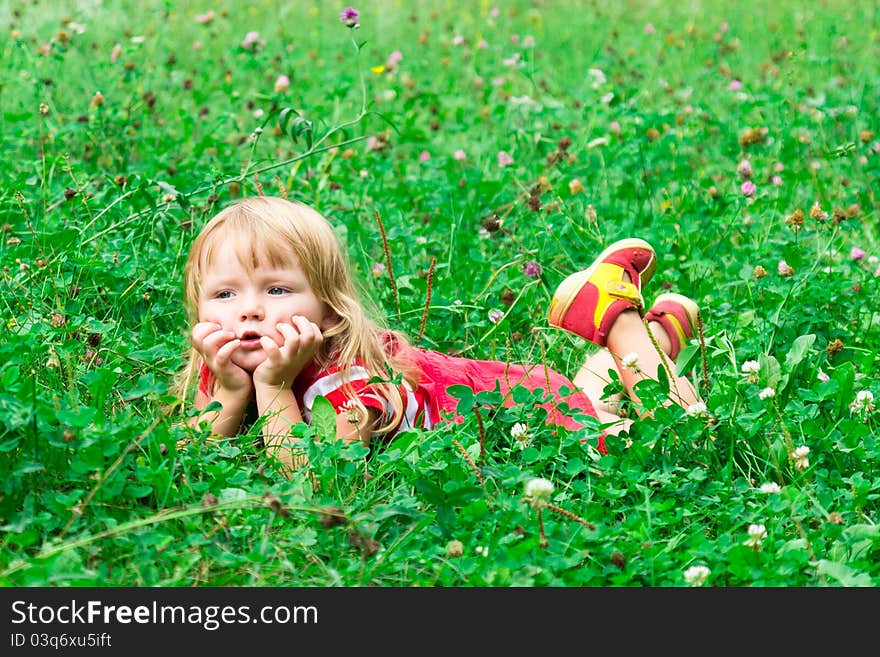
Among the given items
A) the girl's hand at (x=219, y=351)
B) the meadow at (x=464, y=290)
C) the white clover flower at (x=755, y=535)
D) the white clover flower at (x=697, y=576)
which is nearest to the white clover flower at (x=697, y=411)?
the meadow at (x=464, y=290)

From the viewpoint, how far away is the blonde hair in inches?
125

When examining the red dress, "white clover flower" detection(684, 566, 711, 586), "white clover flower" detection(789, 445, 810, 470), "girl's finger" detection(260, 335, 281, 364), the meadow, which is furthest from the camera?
the red dress

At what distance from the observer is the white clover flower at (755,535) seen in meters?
2.43

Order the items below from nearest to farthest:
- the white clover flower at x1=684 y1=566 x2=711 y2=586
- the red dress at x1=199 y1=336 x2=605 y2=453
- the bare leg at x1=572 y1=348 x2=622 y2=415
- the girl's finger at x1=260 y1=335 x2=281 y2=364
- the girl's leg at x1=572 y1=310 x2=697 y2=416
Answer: the white clover flower at x1=684 y1=566 x2=711 y2=586 → the girl's finger at x1=260 y1=335 x2=281 y2=364 → the red dress at x1=199 y1=336 x2=605 y2=453 → the girl's leg at x1=572 y1=310 x2=697 y2=416 → the bare leg at x1=572 y1=348 x2=622 y2=415

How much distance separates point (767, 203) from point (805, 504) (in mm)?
2002

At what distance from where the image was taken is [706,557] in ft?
8.13

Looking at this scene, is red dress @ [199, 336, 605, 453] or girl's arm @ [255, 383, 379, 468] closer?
girl's arm @ [255, 383, 379, 468]

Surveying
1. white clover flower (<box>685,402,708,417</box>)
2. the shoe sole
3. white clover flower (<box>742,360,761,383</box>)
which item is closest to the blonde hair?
the shoe sole

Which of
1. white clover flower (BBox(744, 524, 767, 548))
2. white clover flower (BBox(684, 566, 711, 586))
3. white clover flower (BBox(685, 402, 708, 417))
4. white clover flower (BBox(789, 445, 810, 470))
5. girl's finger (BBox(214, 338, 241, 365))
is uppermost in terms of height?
girl's finger (BBox(214, 338, 241, 365))

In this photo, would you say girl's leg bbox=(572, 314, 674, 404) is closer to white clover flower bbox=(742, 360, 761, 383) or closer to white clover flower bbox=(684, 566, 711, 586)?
white clover flower bbox=(742, 360, 761, 383)

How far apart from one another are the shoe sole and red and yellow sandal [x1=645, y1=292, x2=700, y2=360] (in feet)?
0.34

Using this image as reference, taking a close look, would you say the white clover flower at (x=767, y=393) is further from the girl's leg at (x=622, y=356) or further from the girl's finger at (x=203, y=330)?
the girl's finger at (x=203, y=330)

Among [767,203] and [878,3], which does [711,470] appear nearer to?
[767,203]

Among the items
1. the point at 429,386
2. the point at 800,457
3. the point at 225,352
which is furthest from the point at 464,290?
the point at 800,457
